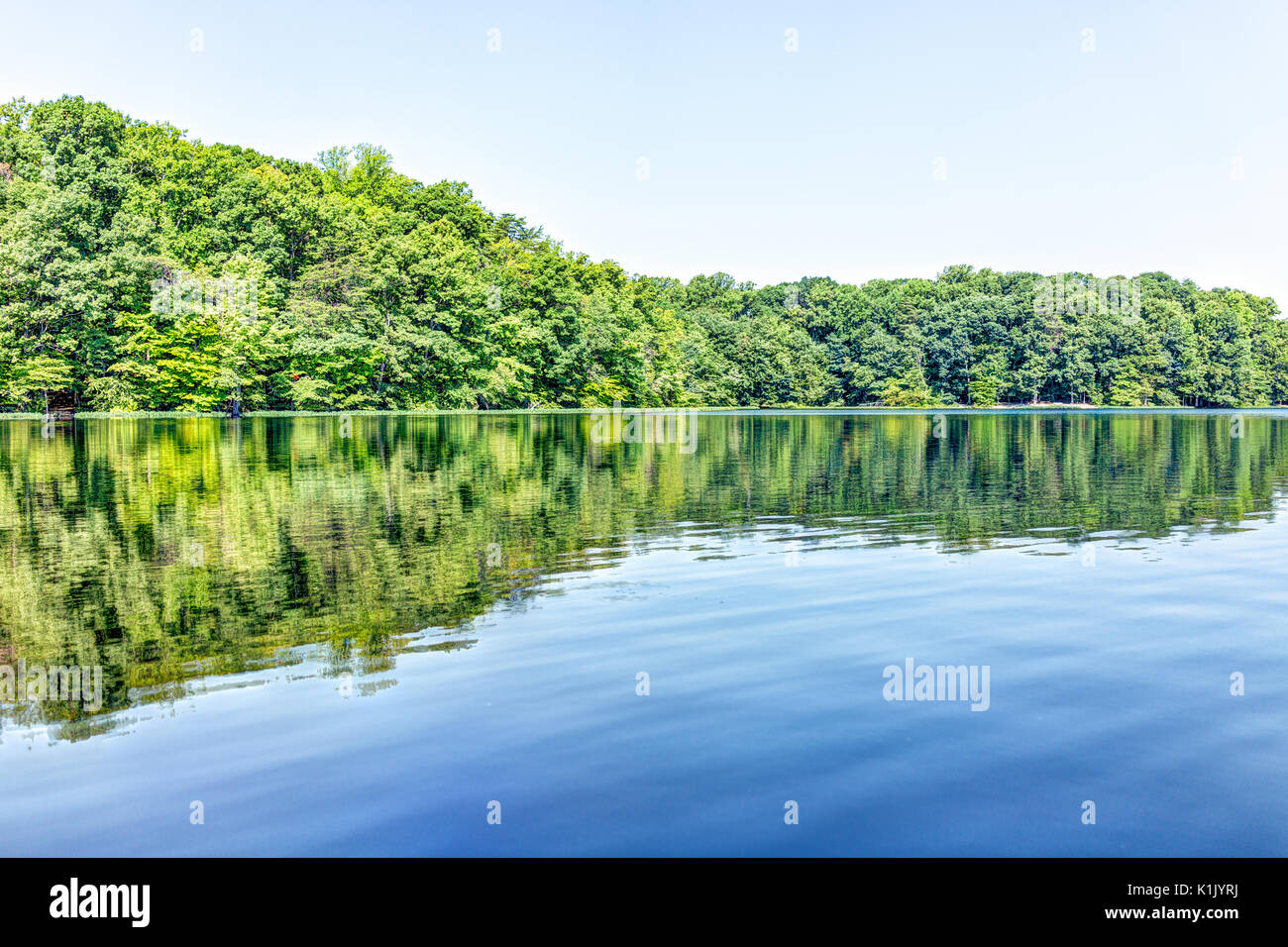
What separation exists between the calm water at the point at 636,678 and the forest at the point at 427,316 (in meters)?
57.9

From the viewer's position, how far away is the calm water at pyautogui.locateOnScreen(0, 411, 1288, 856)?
251 inches

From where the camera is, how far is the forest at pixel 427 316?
239ft

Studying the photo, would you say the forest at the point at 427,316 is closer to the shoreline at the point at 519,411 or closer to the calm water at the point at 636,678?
the shoreline at the point at 519,411

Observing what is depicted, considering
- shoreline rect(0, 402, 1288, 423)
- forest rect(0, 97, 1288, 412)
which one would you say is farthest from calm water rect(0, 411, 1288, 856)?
forest rect(0, 97, 1288, 412)

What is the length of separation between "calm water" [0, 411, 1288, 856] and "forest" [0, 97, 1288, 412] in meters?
57.9

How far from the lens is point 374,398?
89.3 m

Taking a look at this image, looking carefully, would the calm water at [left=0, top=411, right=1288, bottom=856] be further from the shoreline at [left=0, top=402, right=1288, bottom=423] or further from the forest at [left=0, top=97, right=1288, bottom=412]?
the forest at [left=0, top=97, right=1288, bottom=412]

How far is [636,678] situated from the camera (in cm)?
936

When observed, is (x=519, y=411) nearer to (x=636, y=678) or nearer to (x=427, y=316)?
(x=427, y=316)

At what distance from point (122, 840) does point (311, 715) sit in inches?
86.2

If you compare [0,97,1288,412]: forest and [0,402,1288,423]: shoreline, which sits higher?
[0,97,1288,412]: forest

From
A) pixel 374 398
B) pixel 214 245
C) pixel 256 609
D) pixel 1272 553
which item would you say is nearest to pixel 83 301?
pixel 214 245

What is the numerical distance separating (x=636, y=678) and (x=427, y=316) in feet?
288
